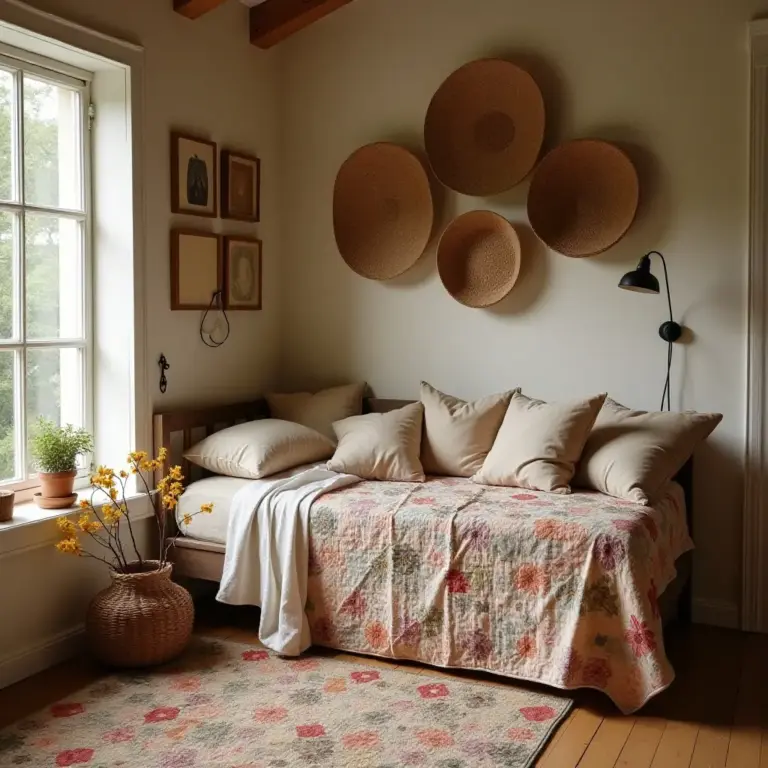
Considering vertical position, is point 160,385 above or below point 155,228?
below

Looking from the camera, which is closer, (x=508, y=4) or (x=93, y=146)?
(x=93, y=146)

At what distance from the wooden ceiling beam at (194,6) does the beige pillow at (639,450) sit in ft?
7.40

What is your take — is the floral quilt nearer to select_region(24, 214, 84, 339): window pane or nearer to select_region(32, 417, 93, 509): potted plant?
select_region(32, 417, 93, 509): potted plant

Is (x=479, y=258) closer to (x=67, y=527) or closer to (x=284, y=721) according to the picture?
(x=67, y=527)

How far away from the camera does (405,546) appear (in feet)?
10.3

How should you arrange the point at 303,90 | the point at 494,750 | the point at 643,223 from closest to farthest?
the point at 494,750, the point at 643,223, the point at 303,90

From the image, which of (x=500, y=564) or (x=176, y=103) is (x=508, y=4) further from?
(x=500, y=564)

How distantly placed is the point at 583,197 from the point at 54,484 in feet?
7.70

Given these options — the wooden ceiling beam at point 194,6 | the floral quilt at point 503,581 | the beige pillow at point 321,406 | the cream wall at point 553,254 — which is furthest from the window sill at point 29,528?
the wooden ceiling beam at point 194,6

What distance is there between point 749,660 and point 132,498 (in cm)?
235

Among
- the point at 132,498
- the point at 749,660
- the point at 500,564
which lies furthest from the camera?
the point at 132,498

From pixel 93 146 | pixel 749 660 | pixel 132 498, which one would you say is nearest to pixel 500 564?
pixel 749 660

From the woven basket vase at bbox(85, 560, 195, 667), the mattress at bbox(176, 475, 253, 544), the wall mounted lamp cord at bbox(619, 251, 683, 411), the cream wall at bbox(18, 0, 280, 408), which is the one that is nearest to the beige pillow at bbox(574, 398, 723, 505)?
the wall mounted lamp cord at bbox(619, 251, 683, 411)

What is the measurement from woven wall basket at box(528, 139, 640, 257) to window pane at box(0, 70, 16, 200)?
Answer: 2019 mm
